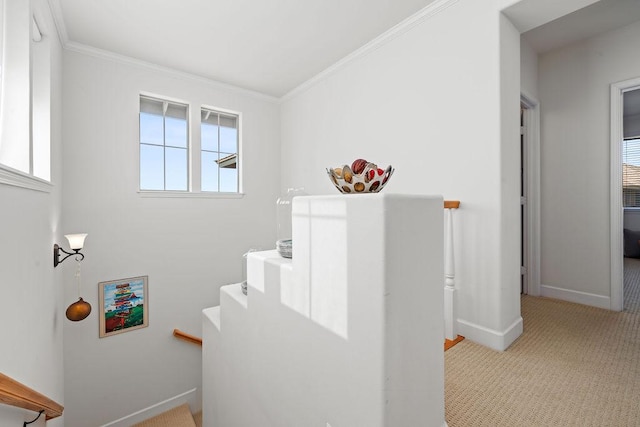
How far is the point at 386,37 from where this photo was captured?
2678 mm

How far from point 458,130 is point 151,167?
3.37 metres

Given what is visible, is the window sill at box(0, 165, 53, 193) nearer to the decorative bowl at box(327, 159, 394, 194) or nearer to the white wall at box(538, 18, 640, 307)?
the decorative bowl at box(327, 159, 394, 194)

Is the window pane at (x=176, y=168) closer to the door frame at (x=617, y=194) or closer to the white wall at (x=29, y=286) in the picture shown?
the white wall at (x=29, y=286)

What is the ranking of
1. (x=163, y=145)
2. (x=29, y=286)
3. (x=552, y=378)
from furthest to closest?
(x=163, y=145)
(x=552, y=378)
(x=29, y=286)

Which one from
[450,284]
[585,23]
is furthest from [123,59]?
[585,23]

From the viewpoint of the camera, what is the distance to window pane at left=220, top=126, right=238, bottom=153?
3982 mm

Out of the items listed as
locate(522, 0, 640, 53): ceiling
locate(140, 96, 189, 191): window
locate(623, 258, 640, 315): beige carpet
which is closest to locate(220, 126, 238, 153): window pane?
locate(140, 96, 189, 191): window

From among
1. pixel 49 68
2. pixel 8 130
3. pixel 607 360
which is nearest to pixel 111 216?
pixel 49 68

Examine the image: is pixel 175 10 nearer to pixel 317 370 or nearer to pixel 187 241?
pixel 187 241

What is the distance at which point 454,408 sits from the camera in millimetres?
1337

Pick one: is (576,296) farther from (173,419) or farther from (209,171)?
(173,419)

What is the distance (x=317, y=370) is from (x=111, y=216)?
304 centimetres

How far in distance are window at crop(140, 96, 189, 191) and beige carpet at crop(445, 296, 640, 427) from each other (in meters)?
3.51

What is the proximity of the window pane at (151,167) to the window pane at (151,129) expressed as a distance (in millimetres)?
76
